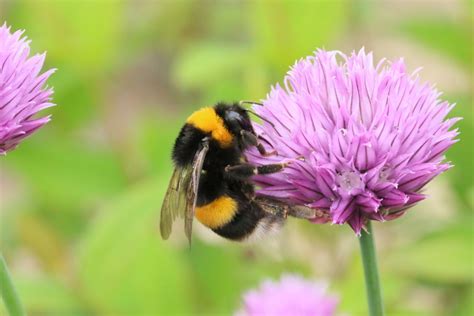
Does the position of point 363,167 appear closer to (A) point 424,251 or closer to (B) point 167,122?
(A) point 424,251

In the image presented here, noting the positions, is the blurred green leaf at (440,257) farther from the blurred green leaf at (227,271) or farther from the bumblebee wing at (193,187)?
the bumblebee wing at (193,187)

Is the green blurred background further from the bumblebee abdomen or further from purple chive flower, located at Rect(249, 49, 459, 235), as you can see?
purple chive flower, located at Rect(249, 49, 459, 235)

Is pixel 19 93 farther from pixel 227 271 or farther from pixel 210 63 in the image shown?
pixel 227 271

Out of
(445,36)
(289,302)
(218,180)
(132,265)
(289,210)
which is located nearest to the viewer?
(289,210)

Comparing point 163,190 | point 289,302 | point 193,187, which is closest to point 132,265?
point 163,190

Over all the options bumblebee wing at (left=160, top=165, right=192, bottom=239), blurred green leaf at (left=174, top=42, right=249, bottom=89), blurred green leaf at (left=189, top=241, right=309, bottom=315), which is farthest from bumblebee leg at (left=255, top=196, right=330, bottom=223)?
blurred green leaf at (left=174, top=42, right=249, bottom=89)

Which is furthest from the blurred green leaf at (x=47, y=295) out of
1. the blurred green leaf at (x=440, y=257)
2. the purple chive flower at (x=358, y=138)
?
the purple chive flower at (x=358, y=138)
